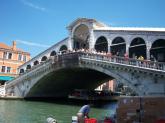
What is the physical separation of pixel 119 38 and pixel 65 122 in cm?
1253

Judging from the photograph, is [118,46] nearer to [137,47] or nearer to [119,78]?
[137,47]

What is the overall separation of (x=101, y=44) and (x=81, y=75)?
5.87 meters

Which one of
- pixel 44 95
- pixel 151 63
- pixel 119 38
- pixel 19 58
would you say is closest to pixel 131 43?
pixel 119 38

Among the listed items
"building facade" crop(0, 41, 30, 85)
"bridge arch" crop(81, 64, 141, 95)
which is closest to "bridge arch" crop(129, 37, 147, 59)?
"bridge arch" crop(81, 64, 141, 95)

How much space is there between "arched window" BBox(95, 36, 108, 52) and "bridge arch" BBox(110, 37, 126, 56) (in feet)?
4.14

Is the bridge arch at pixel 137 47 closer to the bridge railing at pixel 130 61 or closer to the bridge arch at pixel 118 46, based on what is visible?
the bridge arch at pixel 118 46

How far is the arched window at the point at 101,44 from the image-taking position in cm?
2723

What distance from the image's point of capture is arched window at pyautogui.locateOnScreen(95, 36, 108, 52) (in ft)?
89.3

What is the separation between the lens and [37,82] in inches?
1204

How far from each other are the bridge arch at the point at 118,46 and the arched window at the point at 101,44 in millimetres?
1262

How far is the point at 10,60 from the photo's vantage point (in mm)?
41406

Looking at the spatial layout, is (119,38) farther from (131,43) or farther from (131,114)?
(131,114)

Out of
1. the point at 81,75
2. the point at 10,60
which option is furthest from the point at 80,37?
the point at 10,60

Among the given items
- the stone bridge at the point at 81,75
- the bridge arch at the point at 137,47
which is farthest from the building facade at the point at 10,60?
the bridge arch at the point at 137,47
